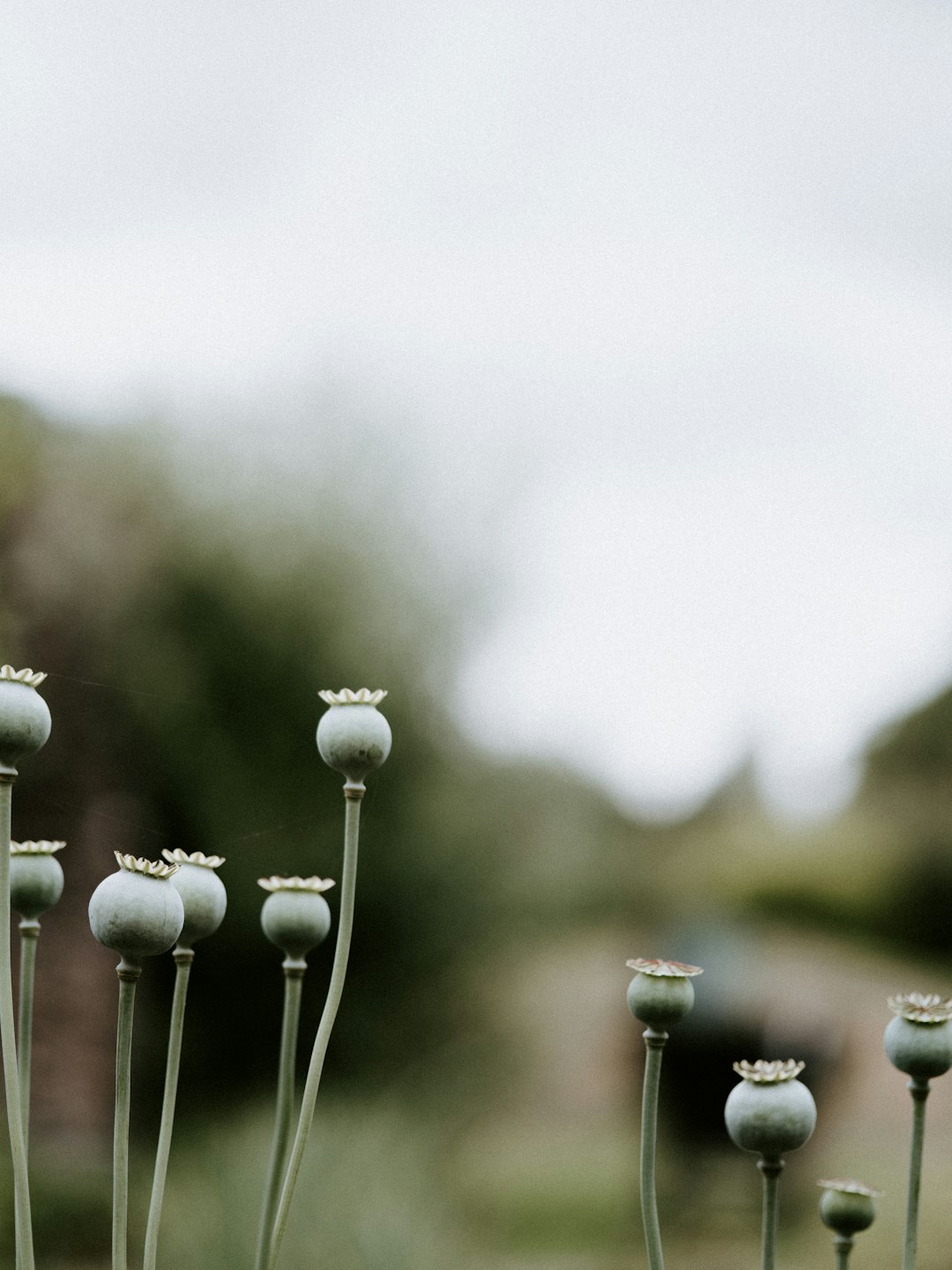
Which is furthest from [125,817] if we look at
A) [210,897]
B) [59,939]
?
[210,897]

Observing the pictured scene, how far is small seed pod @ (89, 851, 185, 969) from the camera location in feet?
0.53

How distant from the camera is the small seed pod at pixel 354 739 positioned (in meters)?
0.19

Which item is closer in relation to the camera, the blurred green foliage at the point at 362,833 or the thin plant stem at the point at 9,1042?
the thin plant stem at the point at 9,1042

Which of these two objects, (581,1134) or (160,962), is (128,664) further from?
(581,1134)

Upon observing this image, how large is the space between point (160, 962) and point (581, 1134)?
2.27 feet

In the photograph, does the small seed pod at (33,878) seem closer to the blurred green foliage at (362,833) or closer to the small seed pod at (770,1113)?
the small seed pod at (770,1113)

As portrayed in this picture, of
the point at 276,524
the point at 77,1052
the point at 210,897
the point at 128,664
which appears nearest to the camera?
the point at 210,897

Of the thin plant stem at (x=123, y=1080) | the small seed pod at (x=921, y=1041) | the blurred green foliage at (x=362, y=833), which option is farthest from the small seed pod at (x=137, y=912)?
the blurred green foliage at (x=362, y=833)

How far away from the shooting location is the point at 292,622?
165cm

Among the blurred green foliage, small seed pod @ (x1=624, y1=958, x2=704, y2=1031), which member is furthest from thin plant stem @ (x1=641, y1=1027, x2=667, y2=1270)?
the blurred green foliage

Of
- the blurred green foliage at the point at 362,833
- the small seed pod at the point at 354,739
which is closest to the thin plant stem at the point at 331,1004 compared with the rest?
the small seed pod at the point at 354,739

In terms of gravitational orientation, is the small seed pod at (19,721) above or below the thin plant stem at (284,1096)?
above

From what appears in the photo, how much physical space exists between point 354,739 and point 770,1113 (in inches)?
3.1

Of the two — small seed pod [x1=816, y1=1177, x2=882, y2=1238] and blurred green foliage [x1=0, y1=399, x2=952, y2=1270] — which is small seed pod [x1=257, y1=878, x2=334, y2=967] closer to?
small seed pod [x1=816, y1=1177, x2=882, y2=1238]
